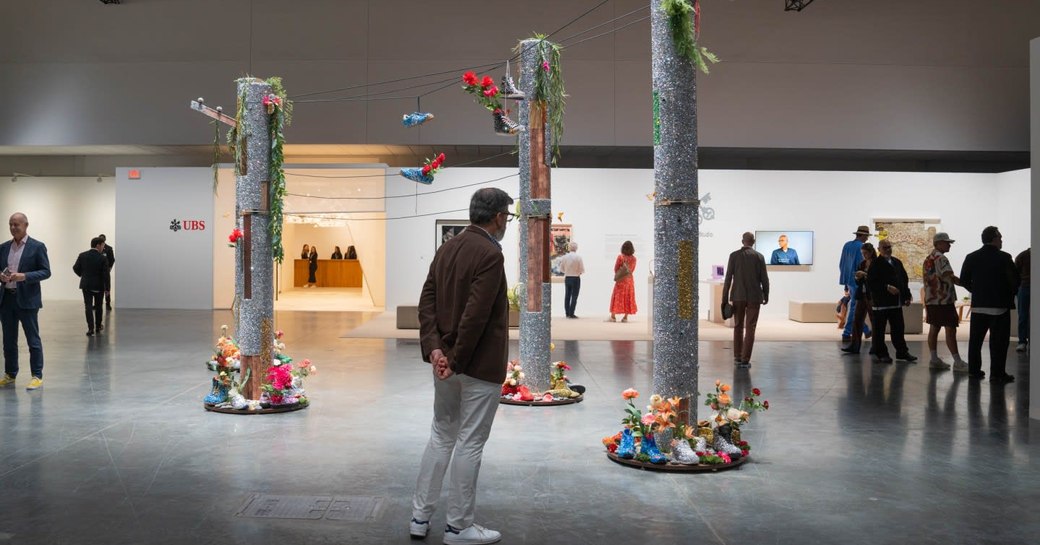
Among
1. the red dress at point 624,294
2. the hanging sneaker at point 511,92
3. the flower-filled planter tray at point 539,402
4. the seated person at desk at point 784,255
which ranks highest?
the hanging sneaker at point 511,92

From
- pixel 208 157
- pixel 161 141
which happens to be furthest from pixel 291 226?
pixel 161 141

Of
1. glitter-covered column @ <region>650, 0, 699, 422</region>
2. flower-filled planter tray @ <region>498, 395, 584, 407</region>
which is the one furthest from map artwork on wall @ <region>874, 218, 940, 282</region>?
glitter-covered column @ <region>650, 0, 699, 422</region>

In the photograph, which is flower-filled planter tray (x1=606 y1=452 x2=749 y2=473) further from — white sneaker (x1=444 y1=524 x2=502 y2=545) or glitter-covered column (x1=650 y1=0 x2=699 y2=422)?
white sneaker (x1=444 y1=524 x2=502 y2=545)

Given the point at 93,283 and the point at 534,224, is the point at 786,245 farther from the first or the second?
the point at 93,283

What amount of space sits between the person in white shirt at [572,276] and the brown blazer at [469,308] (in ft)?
43.0

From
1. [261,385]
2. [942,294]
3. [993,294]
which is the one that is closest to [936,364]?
[942,294]

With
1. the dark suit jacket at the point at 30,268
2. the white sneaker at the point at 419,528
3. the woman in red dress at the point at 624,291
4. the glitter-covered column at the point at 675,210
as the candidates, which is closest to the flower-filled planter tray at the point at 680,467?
the glitter-covered column at the point at 675,210

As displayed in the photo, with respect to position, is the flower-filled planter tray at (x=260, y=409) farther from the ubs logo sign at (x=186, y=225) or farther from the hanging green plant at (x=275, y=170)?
the ubs logo sign at (x=186, y=225)

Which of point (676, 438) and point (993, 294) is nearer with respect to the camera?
point (676, 438)

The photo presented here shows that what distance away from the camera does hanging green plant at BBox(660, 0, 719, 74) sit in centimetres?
500

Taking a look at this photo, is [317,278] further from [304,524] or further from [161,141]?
[304,524]

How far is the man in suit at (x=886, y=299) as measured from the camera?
1015cm

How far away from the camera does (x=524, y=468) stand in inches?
201

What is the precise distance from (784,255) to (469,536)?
15.5 metres
